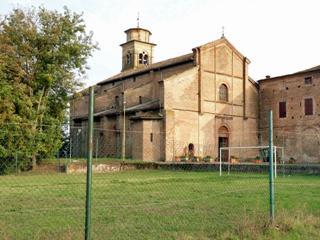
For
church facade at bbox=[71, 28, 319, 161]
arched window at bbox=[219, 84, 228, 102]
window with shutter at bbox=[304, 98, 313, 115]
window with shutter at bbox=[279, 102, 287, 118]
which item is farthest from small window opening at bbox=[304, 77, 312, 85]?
arched window at bbox=[219, 84, 228, 102]

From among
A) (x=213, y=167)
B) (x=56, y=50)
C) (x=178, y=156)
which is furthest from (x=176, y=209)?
(x=178, y=156)

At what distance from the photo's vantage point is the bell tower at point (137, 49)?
61344mm

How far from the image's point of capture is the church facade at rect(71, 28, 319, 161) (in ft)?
133

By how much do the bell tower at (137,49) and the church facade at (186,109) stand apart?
9.48 m

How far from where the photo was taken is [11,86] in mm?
31031

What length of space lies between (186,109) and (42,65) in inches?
604

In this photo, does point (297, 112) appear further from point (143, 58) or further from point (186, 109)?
point (143, 58)

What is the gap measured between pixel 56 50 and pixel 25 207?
24227mm

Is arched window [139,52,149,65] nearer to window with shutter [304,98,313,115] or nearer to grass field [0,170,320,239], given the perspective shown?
window with shutter [304,98,313,115]

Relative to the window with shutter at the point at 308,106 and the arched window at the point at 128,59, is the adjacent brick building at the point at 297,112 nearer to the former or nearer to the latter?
the window with shutter at the point at 308,106

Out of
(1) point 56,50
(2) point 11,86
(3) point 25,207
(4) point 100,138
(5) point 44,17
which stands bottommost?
(3) point 25,207

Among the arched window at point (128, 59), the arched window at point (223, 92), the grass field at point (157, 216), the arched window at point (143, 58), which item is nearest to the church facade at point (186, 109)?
the arched window at point (223, 92)

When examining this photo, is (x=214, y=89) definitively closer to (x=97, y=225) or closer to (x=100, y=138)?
(x=100, y=138)

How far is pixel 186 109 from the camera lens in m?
42.2
